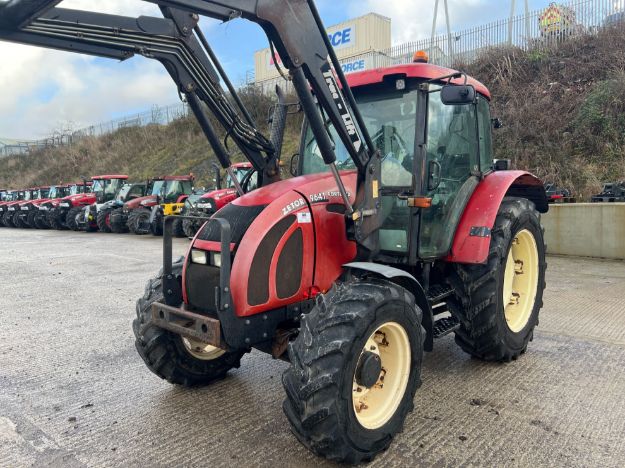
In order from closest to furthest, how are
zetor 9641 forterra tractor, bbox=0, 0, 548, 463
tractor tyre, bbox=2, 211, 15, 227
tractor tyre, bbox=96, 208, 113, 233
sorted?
zetor 9641 forterra tractor, bbox=0, 0, 548, 463 < tractor tyre, bbox=96, 208, 113, 233 < tractor tyre, bbox=2, 211, 15, 227

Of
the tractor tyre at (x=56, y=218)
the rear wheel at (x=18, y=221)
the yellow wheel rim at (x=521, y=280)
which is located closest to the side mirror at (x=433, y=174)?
the yellow wheel rim at (x=521, y=280)

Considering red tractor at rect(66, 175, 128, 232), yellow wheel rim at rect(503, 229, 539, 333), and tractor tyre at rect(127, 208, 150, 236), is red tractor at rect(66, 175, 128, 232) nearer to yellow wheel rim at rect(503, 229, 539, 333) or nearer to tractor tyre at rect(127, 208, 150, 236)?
tractor tyre at rect(127, 208, 150, 236)

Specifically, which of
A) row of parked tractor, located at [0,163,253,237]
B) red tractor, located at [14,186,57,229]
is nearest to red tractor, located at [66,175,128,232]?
row of parked tractor, located at [0,163,253,237]

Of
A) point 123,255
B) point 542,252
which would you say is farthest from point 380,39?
point 542,252

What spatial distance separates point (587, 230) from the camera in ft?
29.0

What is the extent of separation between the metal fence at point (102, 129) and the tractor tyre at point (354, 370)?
2896 centimetres

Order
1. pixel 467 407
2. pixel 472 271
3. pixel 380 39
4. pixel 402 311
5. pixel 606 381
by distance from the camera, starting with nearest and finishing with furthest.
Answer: pixel 402 311 < pixel 467 407 < pixel 606 381 < pixel 472 271 < pixel 380 39

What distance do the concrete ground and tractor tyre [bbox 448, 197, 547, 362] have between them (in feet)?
0.64

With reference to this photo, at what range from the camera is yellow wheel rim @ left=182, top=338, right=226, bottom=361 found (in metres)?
3.42

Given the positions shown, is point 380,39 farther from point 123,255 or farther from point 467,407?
point 467,407

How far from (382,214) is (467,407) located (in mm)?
1416

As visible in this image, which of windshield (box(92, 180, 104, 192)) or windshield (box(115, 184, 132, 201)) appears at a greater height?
windshield (box(92, 180, 104, 192))

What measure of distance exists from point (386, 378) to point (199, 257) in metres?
1.32

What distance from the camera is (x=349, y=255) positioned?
10.8 feet
